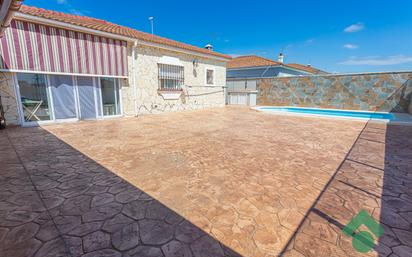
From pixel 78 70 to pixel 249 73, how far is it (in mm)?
18074

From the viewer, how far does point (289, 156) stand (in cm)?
479

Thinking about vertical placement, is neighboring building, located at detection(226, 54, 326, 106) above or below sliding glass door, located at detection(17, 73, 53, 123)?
above

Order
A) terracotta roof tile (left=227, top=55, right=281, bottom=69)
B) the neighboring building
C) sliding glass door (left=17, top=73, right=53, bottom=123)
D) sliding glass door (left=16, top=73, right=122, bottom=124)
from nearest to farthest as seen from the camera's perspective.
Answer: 1. sliding glass door (left=17, top=73, right=53, bottom=123)
2. sliding glass door (left=16, top=73, right=122, bottom=124)
3. the neighboring building
4. terracotta roof tile (left=227, top=55, right=281, bottom=69)

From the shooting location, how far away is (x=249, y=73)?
22312 mm

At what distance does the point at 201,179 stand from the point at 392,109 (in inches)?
596

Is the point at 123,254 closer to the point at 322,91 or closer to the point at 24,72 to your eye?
the point at 24,72

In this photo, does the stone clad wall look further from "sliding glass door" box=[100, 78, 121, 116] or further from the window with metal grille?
"sliding glass door" box=[100, 78, 121, 116]

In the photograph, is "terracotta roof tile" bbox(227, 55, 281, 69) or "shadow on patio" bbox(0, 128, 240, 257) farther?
"terracotta roof tile" bbox(227, 55, 281, 69)

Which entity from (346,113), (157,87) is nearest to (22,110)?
(157,87)

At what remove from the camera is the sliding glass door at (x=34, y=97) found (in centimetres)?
749

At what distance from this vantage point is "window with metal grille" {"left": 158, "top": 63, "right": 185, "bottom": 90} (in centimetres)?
1199

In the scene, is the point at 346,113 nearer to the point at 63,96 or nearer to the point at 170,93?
the point at 170,93

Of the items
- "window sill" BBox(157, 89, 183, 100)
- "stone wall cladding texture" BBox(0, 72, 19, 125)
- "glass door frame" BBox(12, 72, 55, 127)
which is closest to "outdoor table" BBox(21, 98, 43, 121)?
"glass door frame" BBox(12, 72, 55, 127)

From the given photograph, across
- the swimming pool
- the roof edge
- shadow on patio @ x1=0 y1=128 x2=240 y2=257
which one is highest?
the roof edge
